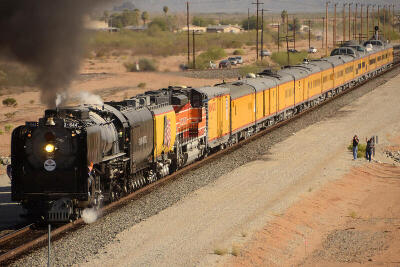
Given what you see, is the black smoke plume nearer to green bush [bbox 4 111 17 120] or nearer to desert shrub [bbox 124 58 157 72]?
green bush [bbox 4 111 17 120]

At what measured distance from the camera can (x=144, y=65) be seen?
97.2 meters

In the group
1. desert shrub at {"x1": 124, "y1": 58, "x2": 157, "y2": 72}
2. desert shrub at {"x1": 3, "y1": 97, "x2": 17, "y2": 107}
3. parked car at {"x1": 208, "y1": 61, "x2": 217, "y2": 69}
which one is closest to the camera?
desert shrub at {"x1": 3, "y1": 97, "x2": 17, "y2": 107}

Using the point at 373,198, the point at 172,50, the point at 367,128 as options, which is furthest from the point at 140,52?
the point at 373,198

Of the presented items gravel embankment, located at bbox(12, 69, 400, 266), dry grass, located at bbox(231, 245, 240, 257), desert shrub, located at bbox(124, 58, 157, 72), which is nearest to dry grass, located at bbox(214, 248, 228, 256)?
dry grass, located at bbox(231, 245, 240, 257)

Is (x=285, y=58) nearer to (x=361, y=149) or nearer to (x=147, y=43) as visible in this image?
(x=147, y=43)

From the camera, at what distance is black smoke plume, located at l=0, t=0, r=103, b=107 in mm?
18938

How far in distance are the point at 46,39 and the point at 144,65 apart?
78.0m

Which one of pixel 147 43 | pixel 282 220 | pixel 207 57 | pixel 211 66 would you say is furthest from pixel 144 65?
pixel 282 220

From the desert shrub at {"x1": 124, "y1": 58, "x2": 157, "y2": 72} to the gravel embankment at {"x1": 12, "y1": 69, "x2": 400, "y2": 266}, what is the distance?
179ft

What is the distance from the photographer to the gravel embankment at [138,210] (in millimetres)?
19609

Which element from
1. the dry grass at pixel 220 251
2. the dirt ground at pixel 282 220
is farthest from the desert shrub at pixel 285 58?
the dry grass at pixel 220 251

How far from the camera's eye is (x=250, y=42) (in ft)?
565

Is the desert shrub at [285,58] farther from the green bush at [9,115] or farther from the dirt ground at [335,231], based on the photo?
the dirt ground at [335,231]

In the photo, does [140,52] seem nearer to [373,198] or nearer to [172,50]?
[172,50]
